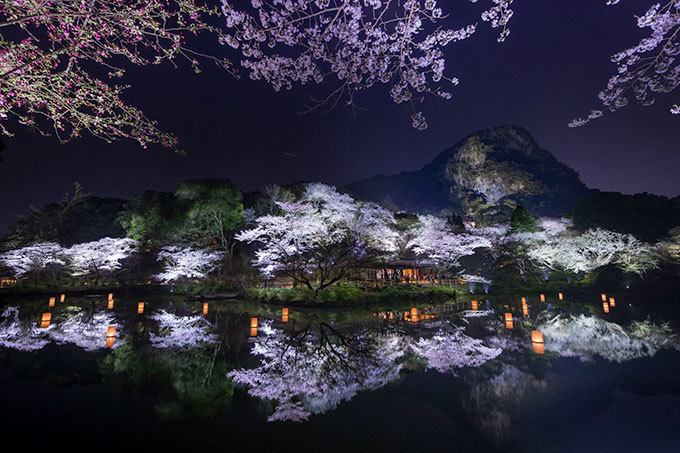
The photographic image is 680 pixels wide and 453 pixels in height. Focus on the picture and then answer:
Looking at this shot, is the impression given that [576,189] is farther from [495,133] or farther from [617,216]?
[617,216]

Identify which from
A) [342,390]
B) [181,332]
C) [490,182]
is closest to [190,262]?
[181,332]

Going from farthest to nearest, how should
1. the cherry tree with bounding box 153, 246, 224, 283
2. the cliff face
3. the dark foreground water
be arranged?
1. the cliff face
2. the cherry tree with bounding box 153, 246, 224, 283
3. the dark foreground water

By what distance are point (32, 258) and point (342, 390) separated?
105ft

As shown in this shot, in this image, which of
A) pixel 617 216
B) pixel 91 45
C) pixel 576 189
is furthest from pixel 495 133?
pixel 91 45

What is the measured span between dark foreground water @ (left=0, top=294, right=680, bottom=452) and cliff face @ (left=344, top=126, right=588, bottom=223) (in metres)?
49.5

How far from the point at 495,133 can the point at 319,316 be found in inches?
3089

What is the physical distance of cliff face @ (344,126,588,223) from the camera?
61.8 meters

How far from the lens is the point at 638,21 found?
5000 mm

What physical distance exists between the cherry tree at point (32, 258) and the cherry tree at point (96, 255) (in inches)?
37.7

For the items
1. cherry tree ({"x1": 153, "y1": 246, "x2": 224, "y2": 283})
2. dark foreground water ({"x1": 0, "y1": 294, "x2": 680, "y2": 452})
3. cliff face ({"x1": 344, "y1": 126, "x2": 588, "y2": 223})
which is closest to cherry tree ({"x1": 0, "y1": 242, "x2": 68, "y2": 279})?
cherry tree ({"x1": 153, "y1": 246, "x2": 224, "y2": 283})

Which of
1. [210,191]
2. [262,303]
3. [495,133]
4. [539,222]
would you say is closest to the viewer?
[262,303]

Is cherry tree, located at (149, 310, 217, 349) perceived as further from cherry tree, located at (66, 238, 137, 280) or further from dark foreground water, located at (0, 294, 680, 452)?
cherry tree, located at (66, 238, 137, 280)

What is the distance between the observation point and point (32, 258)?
80.5ft

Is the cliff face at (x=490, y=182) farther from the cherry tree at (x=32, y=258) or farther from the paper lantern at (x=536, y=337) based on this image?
the paper lantern at (x=536, y=337)
